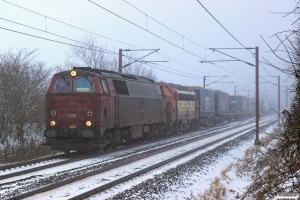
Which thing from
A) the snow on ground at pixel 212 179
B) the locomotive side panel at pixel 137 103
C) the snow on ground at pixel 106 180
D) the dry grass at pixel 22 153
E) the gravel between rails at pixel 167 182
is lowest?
the snow on ground at pixel 212 179

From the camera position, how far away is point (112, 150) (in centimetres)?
1798

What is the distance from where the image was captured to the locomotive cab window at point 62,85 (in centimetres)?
1658

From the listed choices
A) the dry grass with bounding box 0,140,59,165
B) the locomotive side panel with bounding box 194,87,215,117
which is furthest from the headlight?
the locomotive side panel with bounding box 194,87,215,117

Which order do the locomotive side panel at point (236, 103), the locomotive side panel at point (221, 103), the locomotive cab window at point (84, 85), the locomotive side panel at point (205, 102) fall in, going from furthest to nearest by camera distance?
the locomotive side panel at point (236, 103) < the locomotive side panel at point (221, 103) < the locomotive side panel at point (205, 102) < the locomotive cab window at point (84, 85)

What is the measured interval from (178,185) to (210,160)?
522 cm

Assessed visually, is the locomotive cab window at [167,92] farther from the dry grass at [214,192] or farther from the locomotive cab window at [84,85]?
the dry grass at [214,192]

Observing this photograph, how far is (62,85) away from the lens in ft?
54.6

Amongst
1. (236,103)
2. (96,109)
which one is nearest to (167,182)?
(96,109)

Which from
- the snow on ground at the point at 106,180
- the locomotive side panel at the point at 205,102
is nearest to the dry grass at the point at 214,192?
the snow on ground at the point at 106,180

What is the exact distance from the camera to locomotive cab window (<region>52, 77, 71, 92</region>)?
16578 mm

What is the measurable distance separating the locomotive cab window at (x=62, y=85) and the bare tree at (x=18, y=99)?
19.3ft

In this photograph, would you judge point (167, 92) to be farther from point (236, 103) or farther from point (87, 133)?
point (236, 103)

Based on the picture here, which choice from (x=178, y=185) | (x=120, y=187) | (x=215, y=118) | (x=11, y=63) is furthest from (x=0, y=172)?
(x=215, y=118)

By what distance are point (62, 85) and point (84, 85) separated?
0.88 metres
